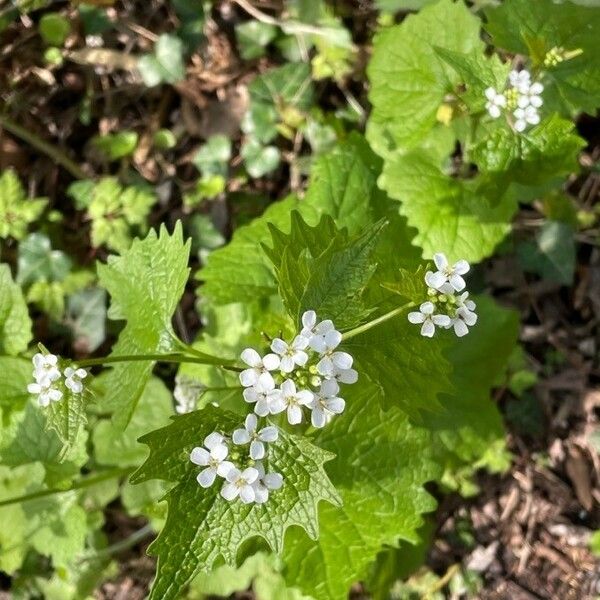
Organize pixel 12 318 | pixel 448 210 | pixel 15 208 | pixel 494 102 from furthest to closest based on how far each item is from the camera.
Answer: pixel 15 208
pixel 448 210
pixel 12 318
pixel 494 102

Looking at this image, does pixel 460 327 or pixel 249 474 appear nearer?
pixel 249 474

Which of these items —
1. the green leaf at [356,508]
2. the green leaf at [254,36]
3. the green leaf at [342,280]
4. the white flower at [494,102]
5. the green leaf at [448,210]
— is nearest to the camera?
the green leaf at [342,280]

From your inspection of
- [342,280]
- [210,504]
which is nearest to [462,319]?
[342,280]

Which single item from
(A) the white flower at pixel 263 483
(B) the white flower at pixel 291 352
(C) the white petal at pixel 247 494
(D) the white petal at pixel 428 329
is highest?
(B) the white flower at pixel 291 352

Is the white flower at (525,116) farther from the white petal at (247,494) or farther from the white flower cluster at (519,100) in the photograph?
the white petal at (247,494)

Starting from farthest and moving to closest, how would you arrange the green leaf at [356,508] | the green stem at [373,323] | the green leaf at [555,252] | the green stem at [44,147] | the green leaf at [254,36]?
the green leaf at [254,36], the green stem at [44,147], the green leaf at [555,252], the green leaf at [356,508], the green stem at [373,323]

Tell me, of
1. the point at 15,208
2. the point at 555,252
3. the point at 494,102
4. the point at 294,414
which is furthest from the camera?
the point at 15,208

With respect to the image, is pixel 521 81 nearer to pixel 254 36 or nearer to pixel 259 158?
pixel 259 158

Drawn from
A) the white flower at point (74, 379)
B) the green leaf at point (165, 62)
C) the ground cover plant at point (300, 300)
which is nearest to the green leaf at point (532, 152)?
the ground cover plant at point (300, 300)
